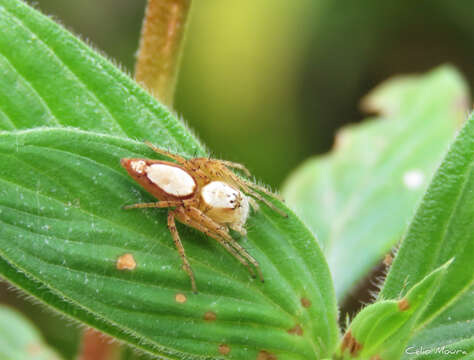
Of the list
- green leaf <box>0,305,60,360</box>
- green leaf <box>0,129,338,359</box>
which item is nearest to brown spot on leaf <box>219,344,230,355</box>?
green leaf <box>0,129,338,359</box>

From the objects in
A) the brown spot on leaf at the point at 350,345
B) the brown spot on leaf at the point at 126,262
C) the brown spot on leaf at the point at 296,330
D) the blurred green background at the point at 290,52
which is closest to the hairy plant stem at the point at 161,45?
the brown spot on leaf at the point at 126,262

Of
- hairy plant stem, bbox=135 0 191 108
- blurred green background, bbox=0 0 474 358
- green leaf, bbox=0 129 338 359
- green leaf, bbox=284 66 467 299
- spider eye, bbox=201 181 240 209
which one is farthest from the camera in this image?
blurred green background, bbox=0 0 474 358

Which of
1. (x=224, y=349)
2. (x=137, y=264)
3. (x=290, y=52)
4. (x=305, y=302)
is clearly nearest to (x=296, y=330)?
(x=305, y=302)

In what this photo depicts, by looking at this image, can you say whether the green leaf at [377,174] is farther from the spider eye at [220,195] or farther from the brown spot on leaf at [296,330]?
the brown spot on leaf at [296,330]

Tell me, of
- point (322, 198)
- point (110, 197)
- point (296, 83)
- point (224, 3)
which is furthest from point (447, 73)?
point (110, 197)

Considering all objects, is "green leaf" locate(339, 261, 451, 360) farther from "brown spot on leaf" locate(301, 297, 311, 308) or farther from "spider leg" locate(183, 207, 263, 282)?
"spider leg" locate(183, 207, 263, 282)

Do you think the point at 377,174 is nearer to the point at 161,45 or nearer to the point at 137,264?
the point at 161,45
